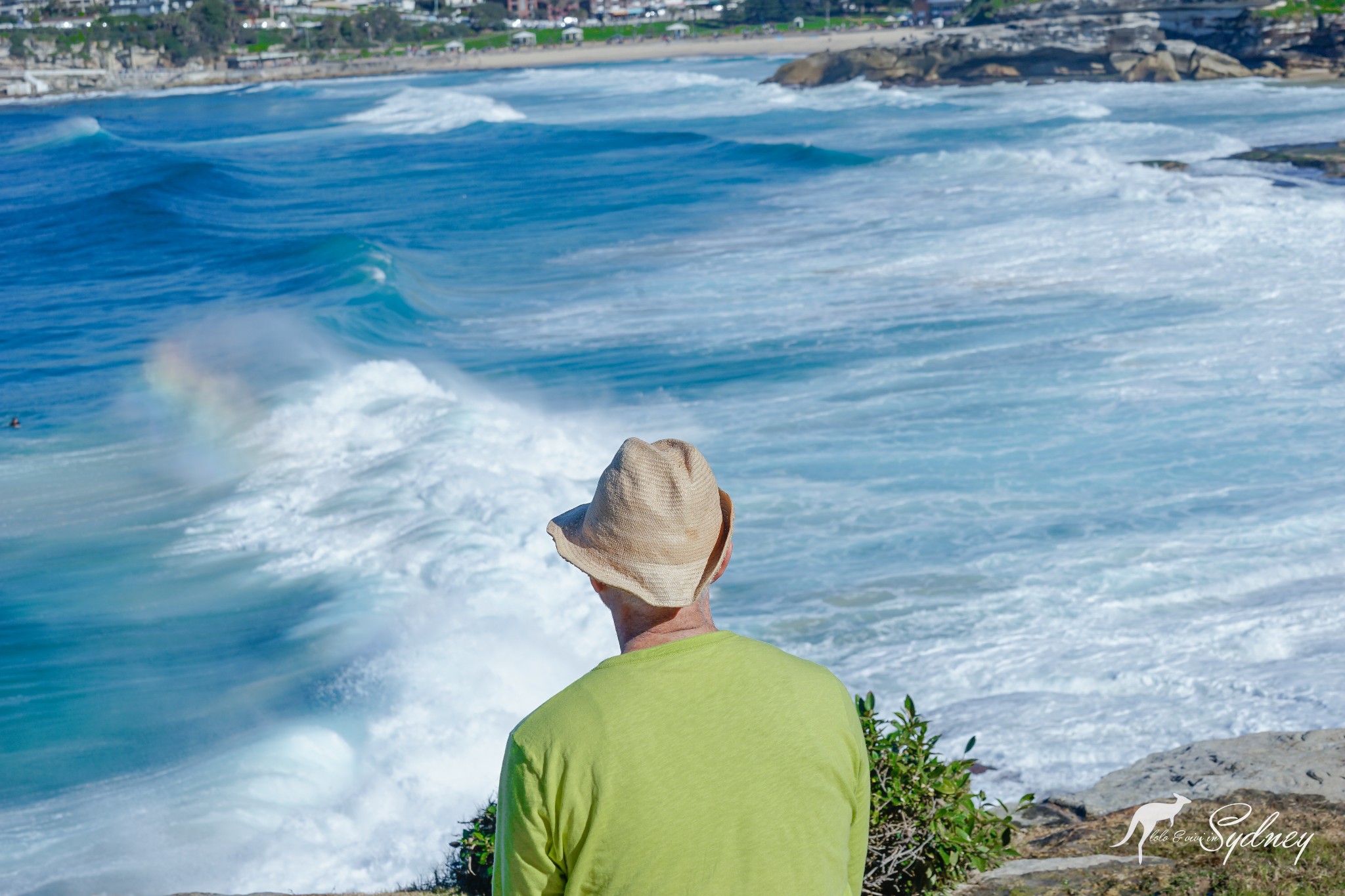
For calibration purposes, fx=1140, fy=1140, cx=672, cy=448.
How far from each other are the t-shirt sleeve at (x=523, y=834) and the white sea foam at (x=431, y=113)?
51401 mm

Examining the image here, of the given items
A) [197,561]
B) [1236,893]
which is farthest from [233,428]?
[1236,893]

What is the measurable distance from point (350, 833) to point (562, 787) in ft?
16.0

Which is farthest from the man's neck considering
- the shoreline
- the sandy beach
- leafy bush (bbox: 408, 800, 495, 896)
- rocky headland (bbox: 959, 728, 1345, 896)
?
the shoreline

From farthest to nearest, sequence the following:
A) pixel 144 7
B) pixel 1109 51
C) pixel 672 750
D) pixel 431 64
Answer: pixel 144 7 → pixel 431 64 → pixel 1109 51 → pixel 672 750

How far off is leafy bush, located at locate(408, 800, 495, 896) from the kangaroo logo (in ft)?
8.03

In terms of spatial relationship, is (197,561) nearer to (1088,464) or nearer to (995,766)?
(995,766)

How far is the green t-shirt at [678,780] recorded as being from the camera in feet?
6.23

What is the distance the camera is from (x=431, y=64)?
361ft

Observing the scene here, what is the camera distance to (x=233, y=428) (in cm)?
1302

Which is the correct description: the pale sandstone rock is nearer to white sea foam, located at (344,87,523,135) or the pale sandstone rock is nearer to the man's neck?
white sea foam, located at (344,87,523,135)

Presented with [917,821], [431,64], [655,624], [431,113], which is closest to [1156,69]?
[431,113]

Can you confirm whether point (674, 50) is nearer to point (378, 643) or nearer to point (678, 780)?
point (378, 643)

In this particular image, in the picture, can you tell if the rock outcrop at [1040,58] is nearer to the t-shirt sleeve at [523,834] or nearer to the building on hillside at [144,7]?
the t-shirt sleeve at [523,834]

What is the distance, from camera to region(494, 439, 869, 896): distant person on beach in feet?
6.24
